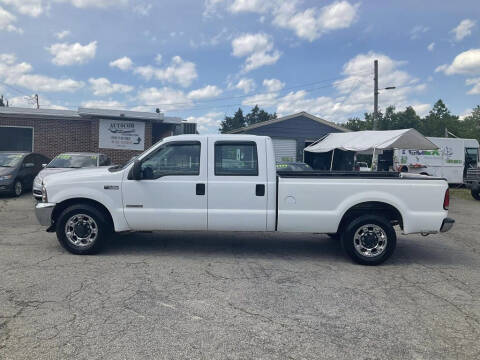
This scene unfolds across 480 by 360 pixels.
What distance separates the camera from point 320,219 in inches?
215

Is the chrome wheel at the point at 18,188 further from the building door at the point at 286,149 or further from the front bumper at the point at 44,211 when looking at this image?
the building door at the point at 286,149

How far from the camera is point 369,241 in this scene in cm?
549

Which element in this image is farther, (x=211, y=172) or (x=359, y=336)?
(x=211, y=172)

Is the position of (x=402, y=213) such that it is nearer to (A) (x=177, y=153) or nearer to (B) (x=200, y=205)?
(B) (x=200, y=205)

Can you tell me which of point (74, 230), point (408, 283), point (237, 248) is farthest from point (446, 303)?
point (74, 230)

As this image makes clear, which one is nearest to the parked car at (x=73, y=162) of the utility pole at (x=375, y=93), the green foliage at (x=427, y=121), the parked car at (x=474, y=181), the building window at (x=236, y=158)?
the building window at (x=236, y=158)

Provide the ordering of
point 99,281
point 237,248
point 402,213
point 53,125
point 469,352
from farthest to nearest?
point 53,125 < point 237,248 < point 402,213 < point 99,281 < point 469,352

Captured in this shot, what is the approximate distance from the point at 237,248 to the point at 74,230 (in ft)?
8.55

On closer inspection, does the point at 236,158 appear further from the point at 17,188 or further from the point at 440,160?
the point at 440,160

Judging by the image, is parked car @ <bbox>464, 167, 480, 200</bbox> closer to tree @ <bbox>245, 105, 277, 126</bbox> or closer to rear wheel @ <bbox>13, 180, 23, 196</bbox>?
rear wheel @ <bbox>13, 180, 23, 196</bbox>

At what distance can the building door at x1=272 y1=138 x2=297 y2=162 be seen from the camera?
21.3 m

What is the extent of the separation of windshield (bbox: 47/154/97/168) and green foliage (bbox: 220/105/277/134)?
212 ft

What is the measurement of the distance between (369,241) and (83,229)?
4.36 meters

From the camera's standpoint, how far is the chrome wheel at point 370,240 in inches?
215
